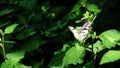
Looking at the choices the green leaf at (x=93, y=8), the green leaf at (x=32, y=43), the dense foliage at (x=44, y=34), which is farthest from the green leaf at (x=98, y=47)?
the green leaf at (x=32, y=43)

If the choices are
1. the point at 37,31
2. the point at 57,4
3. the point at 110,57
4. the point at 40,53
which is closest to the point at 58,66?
the point at 110,57

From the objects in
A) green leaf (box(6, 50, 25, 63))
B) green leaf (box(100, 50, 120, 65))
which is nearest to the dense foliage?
green leaf (box(6, 50, 25, 63))

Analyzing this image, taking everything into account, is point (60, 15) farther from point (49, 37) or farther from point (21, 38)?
point (21, 38)

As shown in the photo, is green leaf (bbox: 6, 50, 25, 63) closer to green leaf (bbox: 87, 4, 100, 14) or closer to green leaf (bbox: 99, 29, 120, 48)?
green leaf (bbox: 87, 4, 100, 14)

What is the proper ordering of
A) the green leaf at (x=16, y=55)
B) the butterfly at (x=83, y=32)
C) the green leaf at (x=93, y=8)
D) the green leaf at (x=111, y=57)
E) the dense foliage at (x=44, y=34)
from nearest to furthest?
the green leaf at (x=111, y=57) → the butterfly at (x=83, y=32) → the dense foliage at (x=44, y=34) → the green leaf at (x=16, y=55) → the green leaf at (x=93, y=8)

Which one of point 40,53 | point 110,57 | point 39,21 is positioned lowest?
point 40,53

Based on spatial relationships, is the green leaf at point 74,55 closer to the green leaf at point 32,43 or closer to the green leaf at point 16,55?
the green leaf at point 16,55
